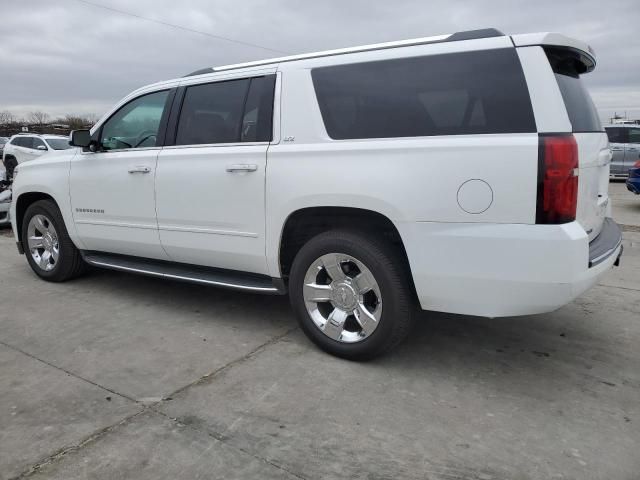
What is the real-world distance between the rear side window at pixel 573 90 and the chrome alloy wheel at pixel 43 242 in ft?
14.8

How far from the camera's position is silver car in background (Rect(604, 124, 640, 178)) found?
1480 cm

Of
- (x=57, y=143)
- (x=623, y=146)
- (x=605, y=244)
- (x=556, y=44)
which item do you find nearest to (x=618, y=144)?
(x=623, y=146)

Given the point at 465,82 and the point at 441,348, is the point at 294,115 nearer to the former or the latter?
the point at 465,82

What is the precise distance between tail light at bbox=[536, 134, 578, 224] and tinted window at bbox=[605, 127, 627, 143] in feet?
46.3

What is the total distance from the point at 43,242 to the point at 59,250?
29cm

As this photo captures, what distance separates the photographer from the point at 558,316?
423cm

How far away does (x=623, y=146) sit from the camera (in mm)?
14891

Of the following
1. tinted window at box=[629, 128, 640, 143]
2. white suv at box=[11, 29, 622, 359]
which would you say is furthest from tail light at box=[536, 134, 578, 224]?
tinted window at box=[629, 128, 640, 143]

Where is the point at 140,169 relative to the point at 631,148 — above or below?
below

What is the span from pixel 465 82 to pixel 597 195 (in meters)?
1.07

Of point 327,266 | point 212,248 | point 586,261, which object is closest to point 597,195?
point 586,261

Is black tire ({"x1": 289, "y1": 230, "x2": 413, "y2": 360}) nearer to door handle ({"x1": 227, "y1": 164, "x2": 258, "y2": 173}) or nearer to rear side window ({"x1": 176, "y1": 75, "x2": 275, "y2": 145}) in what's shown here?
door handle ({"x1": 227, "y1": 164, "x2": 258, "y2": 173})

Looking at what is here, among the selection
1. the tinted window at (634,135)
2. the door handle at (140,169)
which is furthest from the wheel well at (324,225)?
the tinted window at (634,135)

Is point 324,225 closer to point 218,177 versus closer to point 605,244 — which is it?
point 218,177
